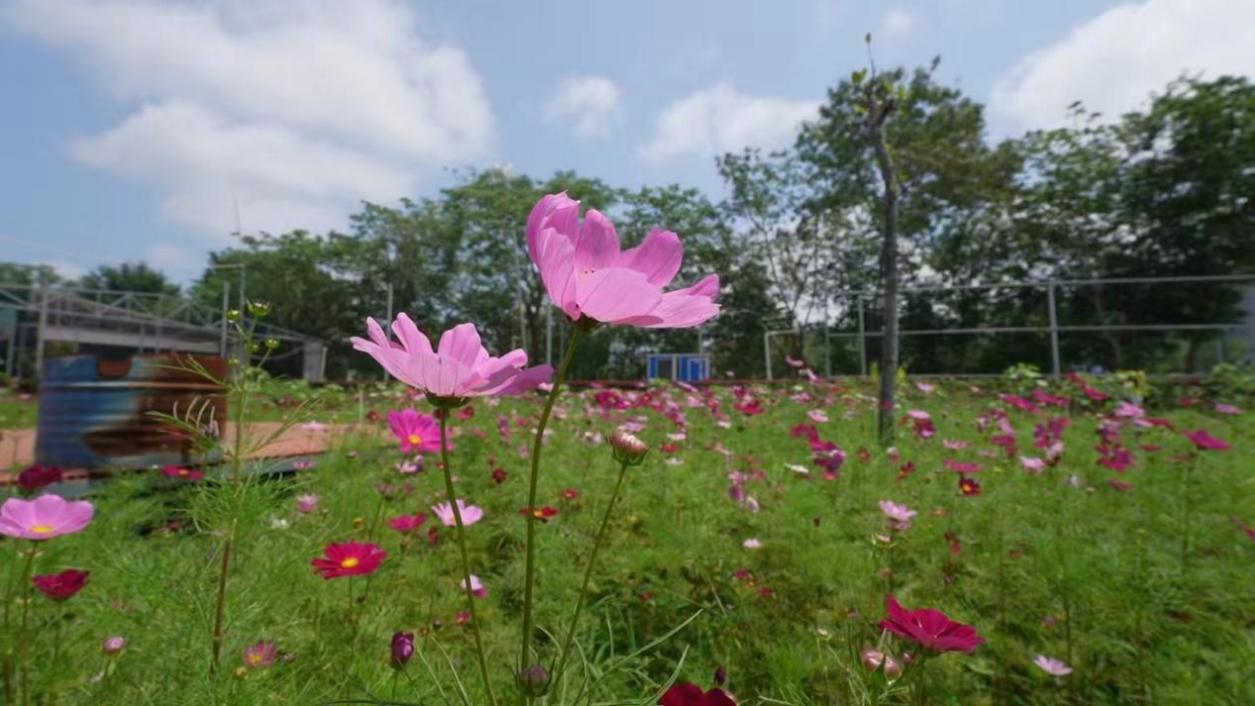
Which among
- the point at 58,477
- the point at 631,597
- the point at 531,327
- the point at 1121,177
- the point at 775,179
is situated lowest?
the point at 631,597

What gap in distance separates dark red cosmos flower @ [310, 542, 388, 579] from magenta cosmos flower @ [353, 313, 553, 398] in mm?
458

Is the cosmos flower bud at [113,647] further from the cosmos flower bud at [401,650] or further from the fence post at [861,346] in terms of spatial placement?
the fence post at [861,346]

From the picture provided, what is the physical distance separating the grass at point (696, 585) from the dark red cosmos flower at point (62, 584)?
67mm

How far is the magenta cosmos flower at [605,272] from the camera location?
0.36 meters

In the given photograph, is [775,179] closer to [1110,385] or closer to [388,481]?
[1110,385]

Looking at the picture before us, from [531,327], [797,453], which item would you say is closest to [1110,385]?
[797,453]

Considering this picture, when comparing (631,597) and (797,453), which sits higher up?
(797,453)

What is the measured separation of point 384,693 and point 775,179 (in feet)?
45.9

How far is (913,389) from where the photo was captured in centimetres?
466

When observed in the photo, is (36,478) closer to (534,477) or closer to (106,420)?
(534,477)

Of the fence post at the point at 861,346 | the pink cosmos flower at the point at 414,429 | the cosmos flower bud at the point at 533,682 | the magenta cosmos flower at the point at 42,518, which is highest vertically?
the fence post at the point at 861,346

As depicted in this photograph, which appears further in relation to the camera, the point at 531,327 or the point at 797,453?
the point at 531,327

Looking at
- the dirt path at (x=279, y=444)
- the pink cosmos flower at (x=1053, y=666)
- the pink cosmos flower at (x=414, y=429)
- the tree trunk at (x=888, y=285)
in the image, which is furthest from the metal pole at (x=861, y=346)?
the pink cosmos flower at (x=414, y=429)

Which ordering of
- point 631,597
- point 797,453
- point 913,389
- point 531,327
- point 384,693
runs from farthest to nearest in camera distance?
point 531,327 < point 913,389 < point 797,453 < point 631,597 < point 384,693
